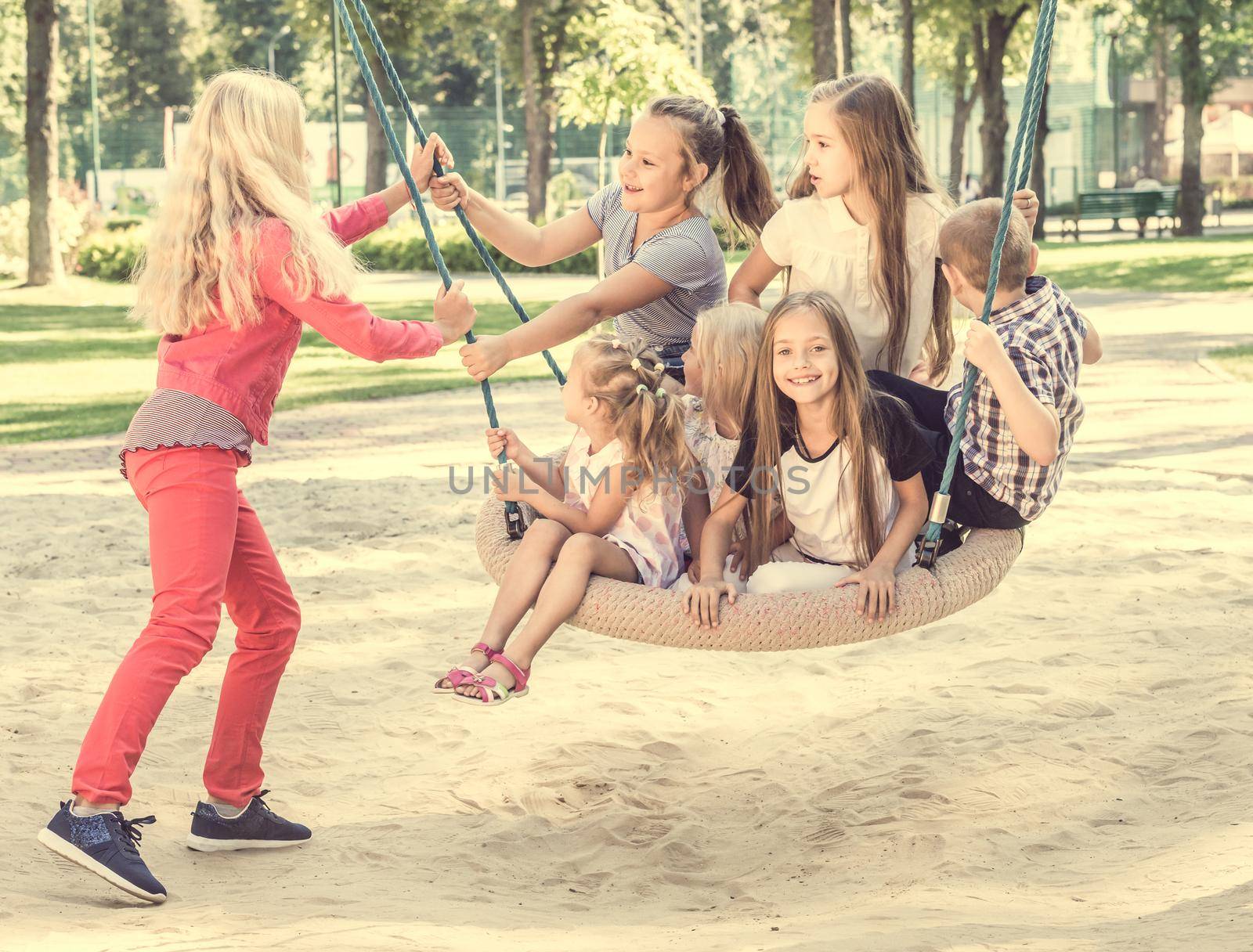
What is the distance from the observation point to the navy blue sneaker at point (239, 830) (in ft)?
11.9

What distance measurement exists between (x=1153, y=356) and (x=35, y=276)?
558 inches

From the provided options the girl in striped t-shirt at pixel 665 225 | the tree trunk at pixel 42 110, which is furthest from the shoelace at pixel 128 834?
the tree trunk at pixel 42 110

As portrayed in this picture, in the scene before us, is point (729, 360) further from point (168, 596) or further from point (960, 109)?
Result: point (960, 109)

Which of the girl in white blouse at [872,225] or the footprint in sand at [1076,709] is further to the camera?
the footprint in sand at [1076,709]

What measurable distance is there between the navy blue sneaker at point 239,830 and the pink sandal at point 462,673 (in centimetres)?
76

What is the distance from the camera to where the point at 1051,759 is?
13.9 feet

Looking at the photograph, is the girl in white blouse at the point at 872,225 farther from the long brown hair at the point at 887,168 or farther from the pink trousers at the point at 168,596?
the pink trousers at the point at 168,596

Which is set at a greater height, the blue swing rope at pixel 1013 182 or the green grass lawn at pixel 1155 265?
the green grass lawn at pixel 1155 265

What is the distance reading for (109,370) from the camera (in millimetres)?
12602

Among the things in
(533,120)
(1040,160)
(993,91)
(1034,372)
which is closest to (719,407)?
(1034,372)

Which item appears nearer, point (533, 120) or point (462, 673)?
point (462, 673)

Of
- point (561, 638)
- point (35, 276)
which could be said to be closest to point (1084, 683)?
point (561, 638)

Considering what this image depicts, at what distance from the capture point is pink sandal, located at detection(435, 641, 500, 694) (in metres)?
3.15

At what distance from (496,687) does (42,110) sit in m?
17.2
